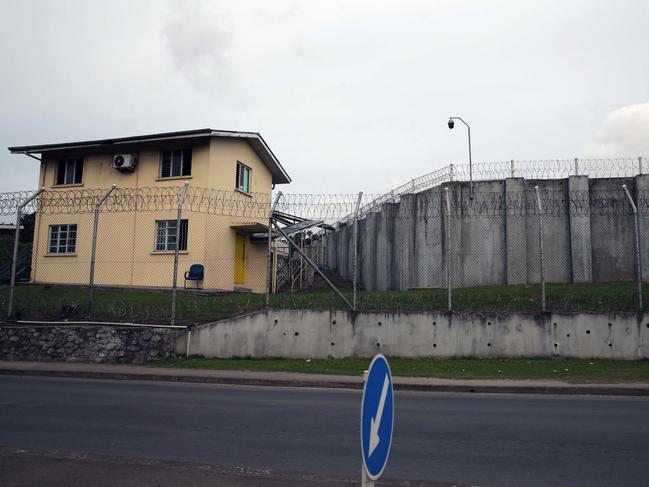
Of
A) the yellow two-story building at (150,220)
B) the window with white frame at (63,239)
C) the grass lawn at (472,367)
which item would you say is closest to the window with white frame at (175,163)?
the yellow two-story building at (150,220)

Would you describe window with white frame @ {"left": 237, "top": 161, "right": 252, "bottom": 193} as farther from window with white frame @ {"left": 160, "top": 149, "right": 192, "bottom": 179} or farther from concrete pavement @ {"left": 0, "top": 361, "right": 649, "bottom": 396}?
concrete pavement @ {"left": 0, "top": 361, "right": 649, "bottom": 396}

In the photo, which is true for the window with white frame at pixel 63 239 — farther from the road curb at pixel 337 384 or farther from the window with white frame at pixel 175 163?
the road curb at pixel 337 384

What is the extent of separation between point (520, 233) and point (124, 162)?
15.2 m

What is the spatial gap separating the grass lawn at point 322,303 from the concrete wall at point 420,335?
302 millimetres

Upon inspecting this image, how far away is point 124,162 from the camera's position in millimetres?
23766

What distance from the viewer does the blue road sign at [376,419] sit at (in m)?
2.72

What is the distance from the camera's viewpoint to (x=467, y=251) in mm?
20109

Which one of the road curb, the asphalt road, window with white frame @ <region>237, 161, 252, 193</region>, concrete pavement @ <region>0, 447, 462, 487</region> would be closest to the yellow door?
window with white frame @ <region>237, 161, 252, 193</region>

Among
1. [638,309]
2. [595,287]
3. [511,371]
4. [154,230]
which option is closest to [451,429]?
[511,371]

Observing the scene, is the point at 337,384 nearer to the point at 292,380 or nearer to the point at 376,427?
the point at 292,380

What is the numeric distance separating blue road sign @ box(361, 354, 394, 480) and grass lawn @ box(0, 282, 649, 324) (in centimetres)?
1134

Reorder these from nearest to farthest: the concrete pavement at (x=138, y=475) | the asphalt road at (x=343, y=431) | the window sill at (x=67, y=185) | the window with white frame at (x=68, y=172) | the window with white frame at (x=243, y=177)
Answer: the concrete pavement at (x=138, y=475), the asphalt road at (x=343, y=431), the window with white frame at (x=243, y=177), the window sill at (x=67, y=185), the window with white frame at (x=68, y=172)

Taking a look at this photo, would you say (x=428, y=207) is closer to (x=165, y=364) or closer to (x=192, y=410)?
(x=165, y=364)

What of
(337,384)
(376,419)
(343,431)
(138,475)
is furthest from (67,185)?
(376,419)
